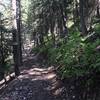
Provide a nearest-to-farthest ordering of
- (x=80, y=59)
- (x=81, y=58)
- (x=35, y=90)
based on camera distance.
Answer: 1. (x=81, y=58)
2. (x=80, y=59)
3. (x=35, y=90)

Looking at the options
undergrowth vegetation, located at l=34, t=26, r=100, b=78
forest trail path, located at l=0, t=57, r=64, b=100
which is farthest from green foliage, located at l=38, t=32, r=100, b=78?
forest trail path, located at l=0, t=57, r=64, b=100

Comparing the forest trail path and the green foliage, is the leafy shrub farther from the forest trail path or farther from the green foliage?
the forest trail path

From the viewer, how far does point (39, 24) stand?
147ft

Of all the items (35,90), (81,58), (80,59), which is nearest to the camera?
(81,58)

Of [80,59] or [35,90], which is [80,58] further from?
[35,90]

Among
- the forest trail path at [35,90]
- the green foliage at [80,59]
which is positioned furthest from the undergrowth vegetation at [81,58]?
the forest trail path at [35,90]

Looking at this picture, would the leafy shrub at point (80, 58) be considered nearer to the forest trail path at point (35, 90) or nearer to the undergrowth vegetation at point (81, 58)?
the undergrowth vegetation at point (81, 58)

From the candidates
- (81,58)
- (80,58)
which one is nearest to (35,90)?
(80,58)

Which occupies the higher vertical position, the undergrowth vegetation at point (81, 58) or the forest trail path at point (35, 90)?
the undergrowth vegetation at point (81, 58)

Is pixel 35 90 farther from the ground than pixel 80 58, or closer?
closer

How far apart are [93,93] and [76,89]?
1.50 metres

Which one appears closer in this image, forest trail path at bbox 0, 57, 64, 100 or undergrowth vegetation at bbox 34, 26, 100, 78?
undergrowth vegetation at bbox 34, 26, 100, 78

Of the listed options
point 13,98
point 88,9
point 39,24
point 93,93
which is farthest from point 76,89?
point 39,24

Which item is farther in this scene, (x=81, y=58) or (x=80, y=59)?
(x=80, y=59)
